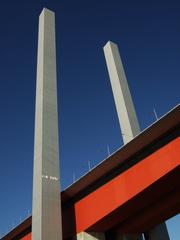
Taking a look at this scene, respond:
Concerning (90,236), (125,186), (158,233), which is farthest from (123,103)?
(90,236)

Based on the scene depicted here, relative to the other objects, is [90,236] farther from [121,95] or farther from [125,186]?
[121,95]

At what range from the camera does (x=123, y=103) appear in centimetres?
3077

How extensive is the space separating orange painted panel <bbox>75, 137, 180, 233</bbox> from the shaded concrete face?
7991mm

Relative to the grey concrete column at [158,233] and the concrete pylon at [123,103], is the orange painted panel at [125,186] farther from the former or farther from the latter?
the grey concrete column at [158,233]

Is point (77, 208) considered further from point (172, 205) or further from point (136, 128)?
point (136, 128)

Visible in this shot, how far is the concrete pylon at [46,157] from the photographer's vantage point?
65.2 ft

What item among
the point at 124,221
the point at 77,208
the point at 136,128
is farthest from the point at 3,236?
the point at 136,128

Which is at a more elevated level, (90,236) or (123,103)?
(123,103)

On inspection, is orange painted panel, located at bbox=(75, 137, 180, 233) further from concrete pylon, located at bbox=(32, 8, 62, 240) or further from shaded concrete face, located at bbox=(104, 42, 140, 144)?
shaded concrete face, located at bbox=(104, 42, 140, 144)

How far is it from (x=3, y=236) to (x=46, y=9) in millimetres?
22043

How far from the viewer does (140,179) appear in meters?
17.9

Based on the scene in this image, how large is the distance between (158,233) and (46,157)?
Result: 950 centimetres

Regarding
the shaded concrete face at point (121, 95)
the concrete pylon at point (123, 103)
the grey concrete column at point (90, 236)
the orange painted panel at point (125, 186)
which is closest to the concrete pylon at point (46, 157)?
the grey concrete column at point (90, 236)

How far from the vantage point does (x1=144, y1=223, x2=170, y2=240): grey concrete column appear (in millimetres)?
23783
